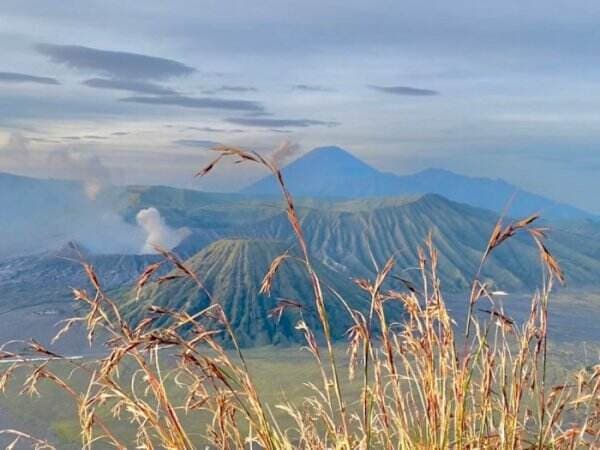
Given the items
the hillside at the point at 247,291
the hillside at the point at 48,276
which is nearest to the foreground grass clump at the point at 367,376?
the hillside at the point at 247,291

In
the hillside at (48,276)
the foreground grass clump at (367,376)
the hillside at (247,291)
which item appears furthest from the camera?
the hillside at (48,276)

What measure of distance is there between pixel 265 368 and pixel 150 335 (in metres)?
98.6

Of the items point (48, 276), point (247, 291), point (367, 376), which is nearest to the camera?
point (367, 376)

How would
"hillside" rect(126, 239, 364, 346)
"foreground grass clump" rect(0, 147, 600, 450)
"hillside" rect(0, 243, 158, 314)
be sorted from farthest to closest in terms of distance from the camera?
"hillside" rect(0, 243, 158, 314)
"hillside" rect(126, 239, 364, 346)
"foreground grass clump" rect(0, 147, 600, 450)

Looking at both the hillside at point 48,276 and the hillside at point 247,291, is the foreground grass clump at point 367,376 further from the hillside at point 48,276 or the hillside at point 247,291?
the hillside at point 48,276

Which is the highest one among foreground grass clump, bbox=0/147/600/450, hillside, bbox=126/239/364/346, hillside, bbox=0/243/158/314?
foreground grass clump, bbox=0/147/600/450

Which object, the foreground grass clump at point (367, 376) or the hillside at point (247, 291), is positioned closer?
the foreground grass clump at point (367, 376)

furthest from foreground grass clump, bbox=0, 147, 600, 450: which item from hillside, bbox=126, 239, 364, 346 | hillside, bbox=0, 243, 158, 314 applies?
hillside, bbox=0, 243, 158, 314

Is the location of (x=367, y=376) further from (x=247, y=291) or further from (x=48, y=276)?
(x=48, y=276)

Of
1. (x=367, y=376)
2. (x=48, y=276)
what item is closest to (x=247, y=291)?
(x=48, y=276)

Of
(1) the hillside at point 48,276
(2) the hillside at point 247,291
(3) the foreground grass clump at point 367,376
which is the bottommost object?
(1) the hillside at point 48,276

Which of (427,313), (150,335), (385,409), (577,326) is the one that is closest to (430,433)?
(385,409)

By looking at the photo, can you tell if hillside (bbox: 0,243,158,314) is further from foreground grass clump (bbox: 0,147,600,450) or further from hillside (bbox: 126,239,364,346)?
foreground grass clump (bbox: 0,147,600,450)

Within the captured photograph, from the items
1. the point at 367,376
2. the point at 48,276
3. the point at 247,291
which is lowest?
the point at 48,276
